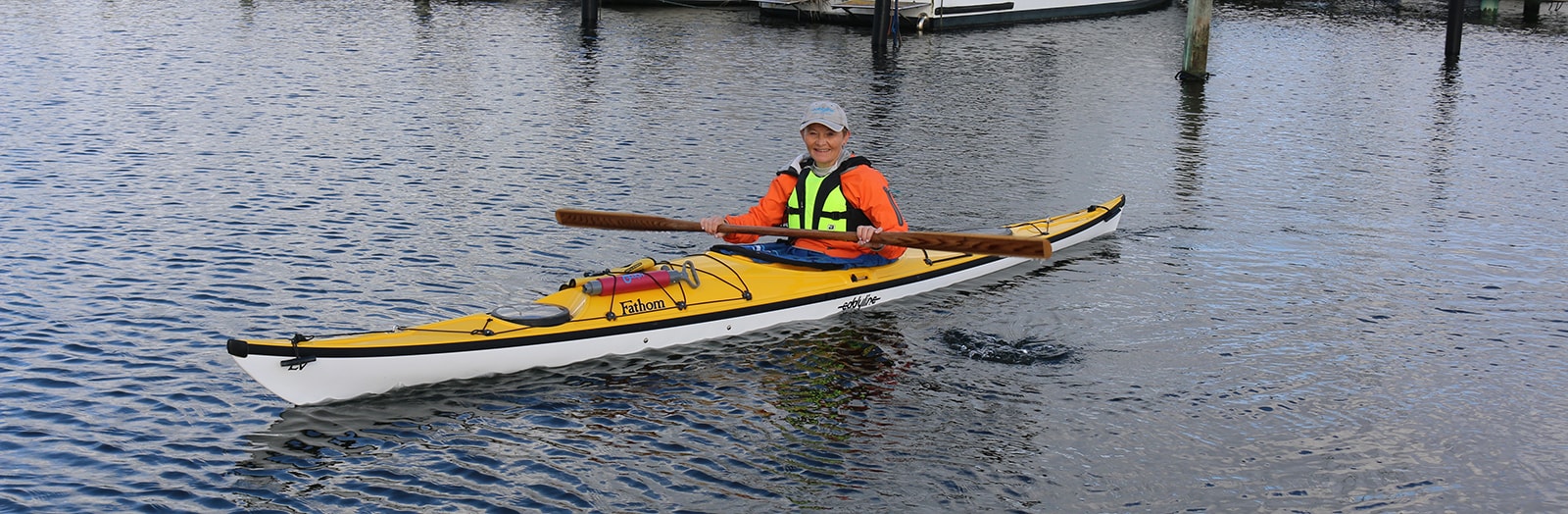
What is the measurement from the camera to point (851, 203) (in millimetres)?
9570

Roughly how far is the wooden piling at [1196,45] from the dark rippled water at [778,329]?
4.48 ft

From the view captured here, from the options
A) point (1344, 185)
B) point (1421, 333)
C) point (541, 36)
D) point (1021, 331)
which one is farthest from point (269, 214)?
point (541, 36)

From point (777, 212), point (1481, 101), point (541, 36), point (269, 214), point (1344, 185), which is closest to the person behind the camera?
point (777, 212)

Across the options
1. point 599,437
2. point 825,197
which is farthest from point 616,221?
point 599,437

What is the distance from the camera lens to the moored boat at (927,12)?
3084cm

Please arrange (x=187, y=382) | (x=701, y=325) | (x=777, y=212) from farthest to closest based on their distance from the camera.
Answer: (x=777, y=212) < (x=701, y=325) < (x=187, y=382)

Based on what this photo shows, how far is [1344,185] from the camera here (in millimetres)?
15352

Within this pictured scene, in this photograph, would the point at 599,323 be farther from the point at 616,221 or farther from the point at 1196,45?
the point at 1196,45

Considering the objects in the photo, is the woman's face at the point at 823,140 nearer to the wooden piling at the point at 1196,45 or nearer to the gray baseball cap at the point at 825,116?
the gray baseball cap at the point at 825,116

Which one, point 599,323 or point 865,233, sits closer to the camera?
point 599,323

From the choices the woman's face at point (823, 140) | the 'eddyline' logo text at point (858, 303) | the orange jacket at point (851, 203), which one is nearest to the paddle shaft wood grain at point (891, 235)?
the orange jacket at point (851, 203)

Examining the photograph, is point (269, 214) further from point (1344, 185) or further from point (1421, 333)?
point (1344, 185)

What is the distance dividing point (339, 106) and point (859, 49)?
12.0 m

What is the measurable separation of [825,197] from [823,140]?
40cm
